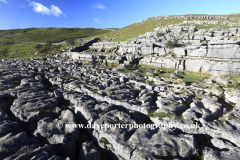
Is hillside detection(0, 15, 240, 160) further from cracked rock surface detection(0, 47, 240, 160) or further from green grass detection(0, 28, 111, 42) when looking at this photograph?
green grass detection(0, 28, 111, 42)

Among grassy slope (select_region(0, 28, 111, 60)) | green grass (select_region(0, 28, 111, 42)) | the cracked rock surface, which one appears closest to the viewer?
the cracked rock surface

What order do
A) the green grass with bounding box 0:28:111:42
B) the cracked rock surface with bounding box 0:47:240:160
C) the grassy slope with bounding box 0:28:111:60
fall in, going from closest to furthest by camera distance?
the cracked rock surface with bounding box 0:47:240:160
the grassy slope with bounding box 0:28:111:60
the green grass with bounding box 0:28:111:42

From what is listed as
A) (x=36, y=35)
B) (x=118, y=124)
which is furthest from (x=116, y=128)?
(x=36, y=35)

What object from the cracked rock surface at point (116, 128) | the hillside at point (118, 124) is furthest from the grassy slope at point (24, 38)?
the cracked rock surface at point (116, 128)

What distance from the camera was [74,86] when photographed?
62.1ft

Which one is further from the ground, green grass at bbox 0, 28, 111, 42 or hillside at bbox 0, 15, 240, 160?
green grass at bbox 0, 28, 111, 42

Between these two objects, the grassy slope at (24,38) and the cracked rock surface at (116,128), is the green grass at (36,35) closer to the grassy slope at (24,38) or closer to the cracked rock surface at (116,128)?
the grassy slope at (24,38)

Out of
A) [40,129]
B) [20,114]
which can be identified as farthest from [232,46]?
[20,114]

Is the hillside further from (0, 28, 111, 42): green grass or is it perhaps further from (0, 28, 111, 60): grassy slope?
(0, 28, 111, 42): green grass

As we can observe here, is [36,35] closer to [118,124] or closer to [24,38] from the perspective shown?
[24,38]

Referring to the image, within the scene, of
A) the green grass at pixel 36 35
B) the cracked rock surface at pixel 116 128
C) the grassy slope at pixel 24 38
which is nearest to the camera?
the cracked rock surface at pixel 116 128

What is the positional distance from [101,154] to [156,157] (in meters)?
4.21

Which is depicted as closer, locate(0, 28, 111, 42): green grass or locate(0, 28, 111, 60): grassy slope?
locate(0, 28, 111, 60): grassy slope

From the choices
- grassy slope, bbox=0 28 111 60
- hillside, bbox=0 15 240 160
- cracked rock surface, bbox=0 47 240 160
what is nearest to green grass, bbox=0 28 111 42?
grassy slope, bbox=0 28 111 60
